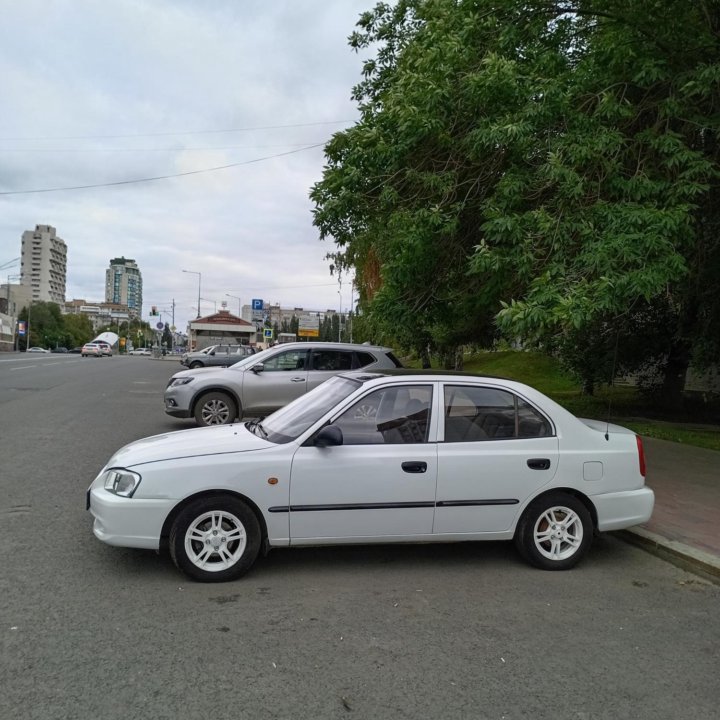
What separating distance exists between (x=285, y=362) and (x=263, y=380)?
0.53m

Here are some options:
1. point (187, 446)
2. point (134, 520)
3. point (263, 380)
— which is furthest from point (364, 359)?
point (134, 520)

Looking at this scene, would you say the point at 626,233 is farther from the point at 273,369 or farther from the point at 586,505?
the point at 273,369

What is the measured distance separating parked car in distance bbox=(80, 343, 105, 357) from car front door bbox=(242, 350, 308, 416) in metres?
56.1

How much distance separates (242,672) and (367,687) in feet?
2.13

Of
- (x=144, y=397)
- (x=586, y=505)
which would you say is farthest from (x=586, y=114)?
(x=144, y=397)

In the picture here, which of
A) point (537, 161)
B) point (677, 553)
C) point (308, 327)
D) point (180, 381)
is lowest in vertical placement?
point (677, 553)

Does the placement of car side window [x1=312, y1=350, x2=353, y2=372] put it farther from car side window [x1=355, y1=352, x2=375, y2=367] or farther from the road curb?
the road curb

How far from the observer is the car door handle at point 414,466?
4.74m

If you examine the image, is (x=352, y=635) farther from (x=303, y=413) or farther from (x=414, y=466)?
(x=303, y=413)

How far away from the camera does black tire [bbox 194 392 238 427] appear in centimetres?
1165

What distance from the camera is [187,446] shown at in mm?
4750

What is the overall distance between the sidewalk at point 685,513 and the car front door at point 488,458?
4.75 ft

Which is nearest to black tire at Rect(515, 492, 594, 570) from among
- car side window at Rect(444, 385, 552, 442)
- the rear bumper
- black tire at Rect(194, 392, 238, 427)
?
the rear bumper

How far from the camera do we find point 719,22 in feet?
28.2
